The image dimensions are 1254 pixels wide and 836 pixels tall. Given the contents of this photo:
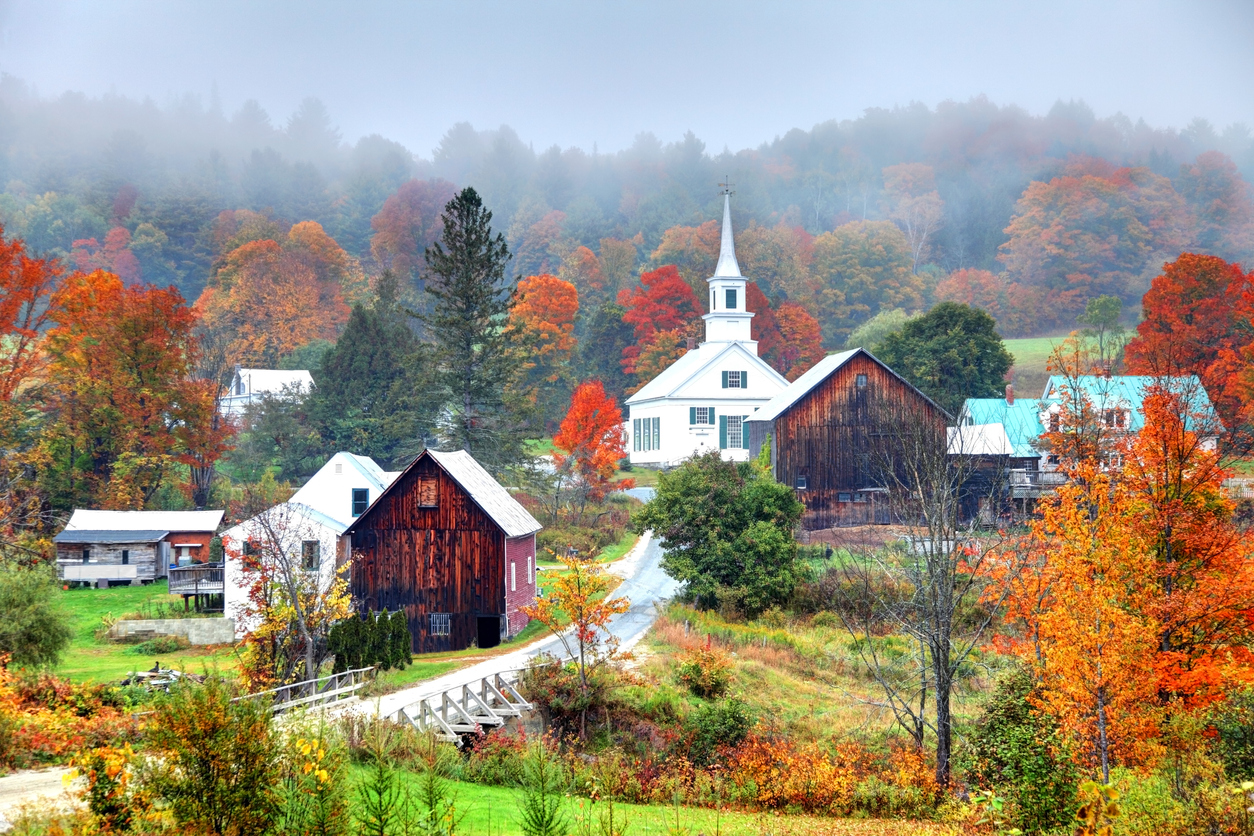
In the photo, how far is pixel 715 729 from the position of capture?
21.2 metres

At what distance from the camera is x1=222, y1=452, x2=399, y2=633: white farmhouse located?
33375 mm

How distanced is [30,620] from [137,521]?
25.3m

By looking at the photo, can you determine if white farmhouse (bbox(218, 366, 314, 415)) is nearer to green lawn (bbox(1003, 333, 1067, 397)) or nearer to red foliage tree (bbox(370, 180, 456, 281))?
red foliage tree (bbox(370, 180, 456, 281))

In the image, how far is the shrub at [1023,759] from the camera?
15.6 meters

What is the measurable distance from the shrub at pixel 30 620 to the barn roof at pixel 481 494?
12.1m

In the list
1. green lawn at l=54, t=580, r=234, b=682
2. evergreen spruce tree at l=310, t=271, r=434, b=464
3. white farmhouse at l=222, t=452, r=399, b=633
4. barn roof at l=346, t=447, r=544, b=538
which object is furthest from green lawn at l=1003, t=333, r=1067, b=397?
green lawn at l=54, t=580, r=234, b=682

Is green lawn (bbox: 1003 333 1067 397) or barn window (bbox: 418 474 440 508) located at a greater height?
green lawn (bbox: 1003 333 1067 397)

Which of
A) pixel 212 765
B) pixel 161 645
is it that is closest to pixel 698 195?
pixel 161 645

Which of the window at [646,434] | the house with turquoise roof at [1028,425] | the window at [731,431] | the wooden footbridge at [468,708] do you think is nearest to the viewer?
the wooden footbridge at [468,708]

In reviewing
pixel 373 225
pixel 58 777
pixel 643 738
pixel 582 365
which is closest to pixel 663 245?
pixel 582 365

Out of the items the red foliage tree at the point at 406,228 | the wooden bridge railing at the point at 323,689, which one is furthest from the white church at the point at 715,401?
the red foliage tree at the point at 406,228

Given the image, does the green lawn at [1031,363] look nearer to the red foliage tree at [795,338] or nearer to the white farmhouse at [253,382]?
the red foliage tree at [795,338]

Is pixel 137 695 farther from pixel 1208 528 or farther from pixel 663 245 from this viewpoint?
pixel 663 245

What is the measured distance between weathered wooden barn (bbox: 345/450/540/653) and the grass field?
15167 millimetres
